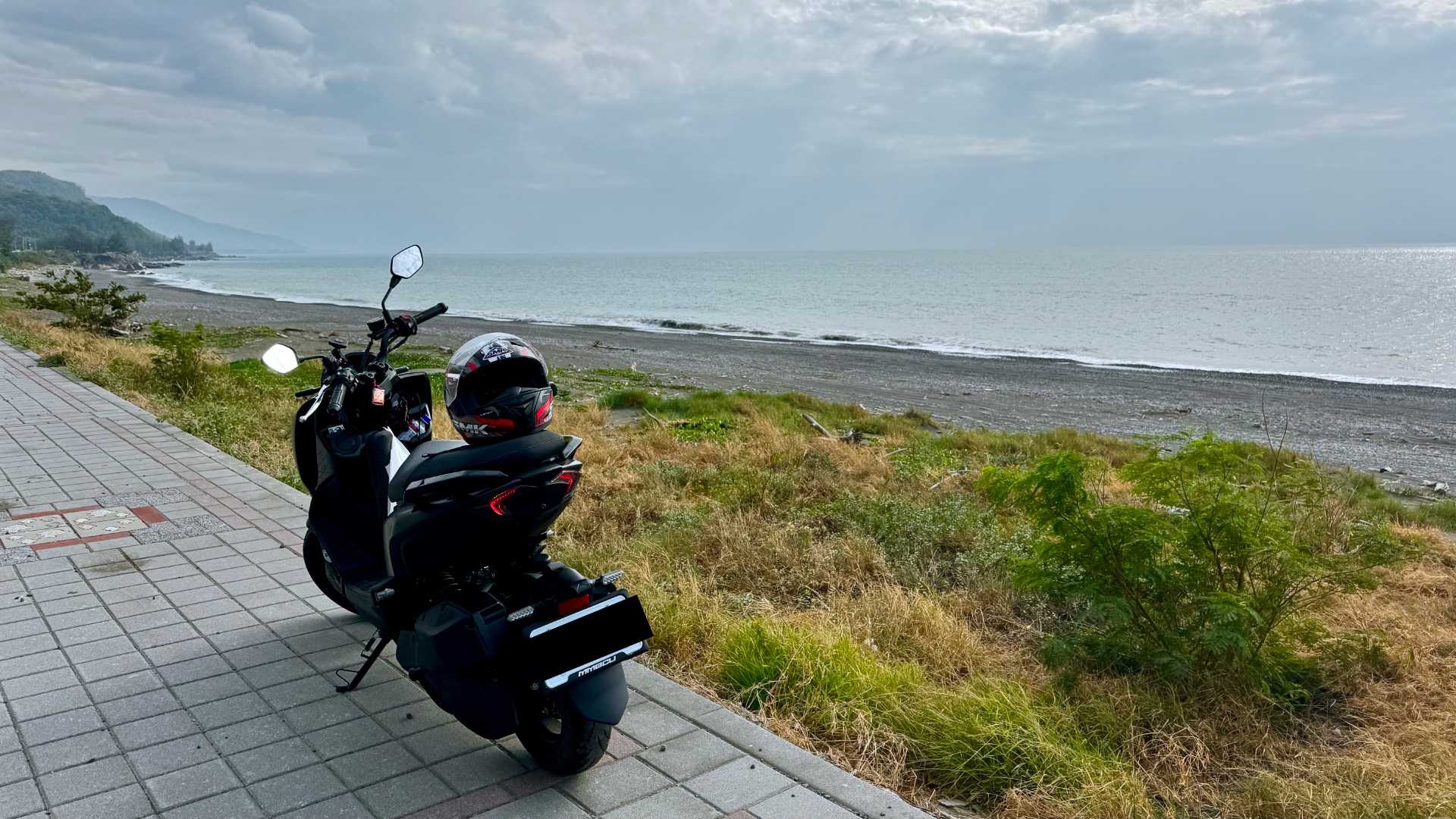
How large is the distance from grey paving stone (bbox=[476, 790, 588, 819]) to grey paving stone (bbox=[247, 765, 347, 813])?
542 mm

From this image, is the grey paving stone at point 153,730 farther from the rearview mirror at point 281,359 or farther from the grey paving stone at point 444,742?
the rearview mirror at point 281,359

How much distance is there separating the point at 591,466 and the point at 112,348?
1197 cm

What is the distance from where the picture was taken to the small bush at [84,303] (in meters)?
19.7

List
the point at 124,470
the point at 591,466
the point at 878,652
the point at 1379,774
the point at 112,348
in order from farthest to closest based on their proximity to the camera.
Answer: the point at 112,348 → the point at 591,466 → the point at 124,470 → the point at 878,652 → the point at 1379,774

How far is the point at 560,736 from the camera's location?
3.03 meters

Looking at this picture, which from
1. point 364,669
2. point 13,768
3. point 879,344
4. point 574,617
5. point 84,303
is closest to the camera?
point 574,617

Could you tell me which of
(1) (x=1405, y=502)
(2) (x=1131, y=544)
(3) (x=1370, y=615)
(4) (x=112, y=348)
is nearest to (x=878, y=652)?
(2) (x=1131, y=544)

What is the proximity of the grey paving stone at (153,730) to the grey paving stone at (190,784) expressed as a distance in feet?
0.93

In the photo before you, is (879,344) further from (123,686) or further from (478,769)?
(478,769)

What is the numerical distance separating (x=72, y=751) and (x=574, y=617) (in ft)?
6.17

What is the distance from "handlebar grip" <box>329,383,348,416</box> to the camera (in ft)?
12.2

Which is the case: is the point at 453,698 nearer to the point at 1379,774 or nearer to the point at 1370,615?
the point at 1379,774

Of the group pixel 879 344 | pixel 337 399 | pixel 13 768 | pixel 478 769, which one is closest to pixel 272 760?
pixel 478 769

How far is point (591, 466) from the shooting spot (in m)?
8.68
